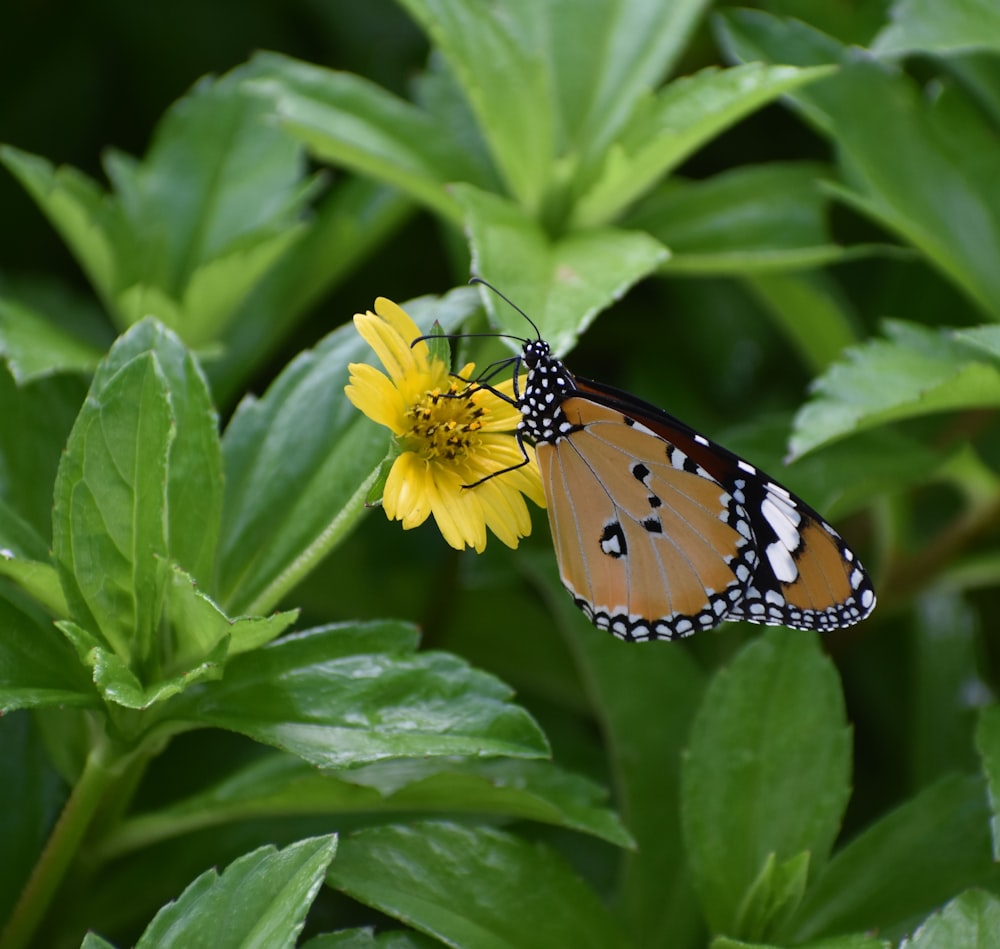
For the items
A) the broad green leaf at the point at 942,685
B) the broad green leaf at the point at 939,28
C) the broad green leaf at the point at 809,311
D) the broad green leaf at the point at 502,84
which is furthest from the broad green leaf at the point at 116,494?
the broad green leaf at the point at 942,685

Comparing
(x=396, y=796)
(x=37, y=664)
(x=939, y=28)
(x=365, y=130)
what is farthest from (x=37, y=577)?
(x=939, y=28)

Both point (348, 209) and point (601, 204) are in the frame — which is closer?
point (601, 204)

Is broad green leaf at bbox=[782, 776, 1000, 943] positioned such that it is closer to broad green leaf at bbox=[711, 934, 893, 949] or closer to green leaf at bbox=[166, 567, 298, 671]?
broad green leaf at bbox=[711, 934, 893, 949]

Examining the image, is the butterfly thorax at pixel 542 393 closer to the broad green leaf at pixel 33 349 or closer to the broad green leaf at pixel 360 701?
the broad green leaf at pixel 360 701

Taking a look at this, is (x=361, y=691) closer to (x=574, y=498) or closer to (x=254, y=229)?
(x=574, y=498)

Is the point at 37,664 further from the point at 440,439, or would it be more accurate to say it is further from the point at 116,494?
the point at 440,439

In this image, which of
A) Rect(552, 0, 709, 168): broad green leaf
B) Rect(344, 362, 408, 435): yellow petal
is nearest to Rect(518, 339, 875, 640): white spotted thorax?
Rect(344, 362, 408, 435): yellow petal

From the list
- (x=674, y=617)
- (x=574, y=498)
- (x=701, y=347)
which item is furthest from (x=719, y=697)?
(x=701, y=347)
